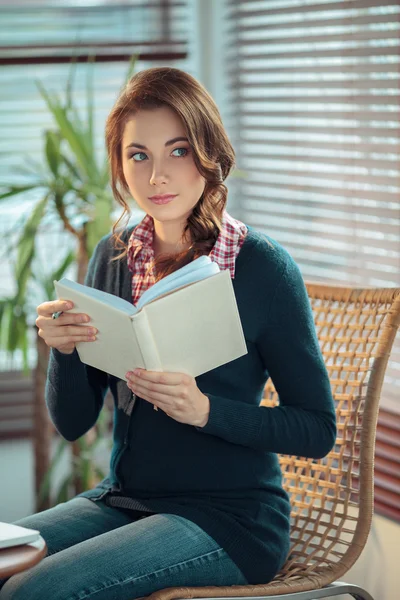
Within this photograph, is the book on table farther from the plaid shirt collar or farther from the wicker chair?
the plaid shirt collar

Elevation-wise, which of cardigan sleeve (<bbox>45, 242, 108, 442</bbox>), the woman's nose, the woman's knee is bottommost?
the woman's knee

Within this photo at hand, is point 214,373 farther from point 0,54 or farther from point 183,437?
point 0,54

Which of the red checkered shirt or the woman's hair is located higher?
the woman's hair

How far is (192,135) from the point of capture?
4.99 feet

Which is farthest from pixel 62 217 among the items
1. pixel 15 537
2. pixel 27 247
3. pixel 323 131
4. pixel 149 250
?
pixel 15 537

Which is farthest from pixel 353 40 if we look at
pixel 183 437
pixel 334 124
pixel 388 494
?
pixel 183 437

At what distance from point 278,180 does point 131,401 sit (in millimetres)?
1578

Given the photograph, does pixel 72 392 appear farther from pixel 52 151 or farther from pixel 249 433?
pixel 52 151

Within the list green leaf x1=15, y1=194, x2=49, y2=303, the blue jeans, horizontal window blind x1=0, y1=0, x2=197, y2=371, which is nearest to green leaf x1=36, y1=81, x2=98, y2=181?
green leaf x1=15, y1=194, x2=49, y2=303

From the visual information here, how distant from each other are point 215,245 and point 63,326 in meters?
0.31

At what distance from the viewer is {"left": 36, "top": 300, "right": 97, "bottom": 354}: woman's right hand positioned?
1392 mm

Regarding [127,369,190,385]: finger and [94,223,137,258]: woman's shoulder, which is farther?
[94,223,137,258]: woman's shoulder

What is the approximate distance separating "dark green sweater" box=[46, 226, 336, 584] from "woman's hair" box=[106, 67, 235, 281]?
92 millimetres

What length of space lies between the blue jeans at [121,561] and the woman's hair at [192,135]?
0.45 m
